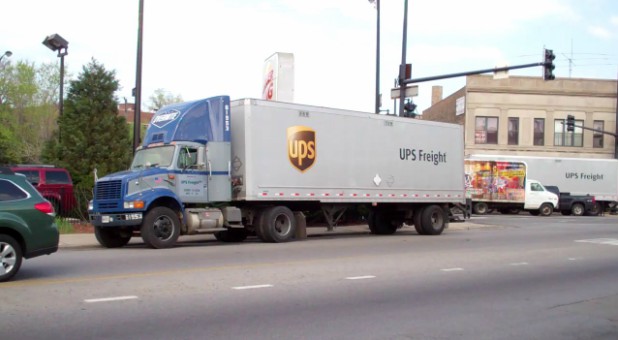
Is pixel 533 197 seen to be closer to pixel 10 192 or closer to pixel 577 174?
pixel 577 174

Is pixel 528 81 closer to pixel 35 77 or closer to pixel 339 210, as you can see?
pixel 339 210

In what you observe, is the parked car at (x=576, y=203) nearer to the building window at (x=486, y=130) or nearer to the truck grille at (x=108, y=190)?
the building window at (x=486, y=130)

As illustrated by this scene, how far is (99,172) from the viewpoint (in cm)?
2255

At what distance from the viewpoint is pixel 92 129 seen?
23.8 metres

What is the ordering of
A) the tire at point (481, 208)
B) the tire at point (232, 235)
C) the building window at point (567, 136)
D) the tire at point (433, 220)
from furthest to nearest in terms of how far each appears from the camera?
the building window at point (567, 136), the tire at point (481, 208), the tire at point (433, 220), the tire at point (232, 235)

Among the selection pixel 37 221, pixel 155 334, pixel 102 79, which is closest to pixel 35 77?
pixel 102 79

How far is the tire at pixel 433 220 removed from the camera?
20141mm

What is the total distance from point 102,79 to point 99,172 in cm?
419

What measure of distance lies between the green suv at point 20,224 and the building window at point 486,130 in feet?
137

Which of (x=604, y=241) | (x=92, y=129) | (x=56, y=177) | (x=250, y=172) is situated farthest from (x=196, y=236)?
(x=604, y=241)

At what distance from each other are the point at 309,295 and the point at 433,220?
40.9 feet

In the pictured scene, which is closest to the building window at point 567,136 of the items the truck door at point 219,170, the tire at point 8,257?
the truck door at point 219,170

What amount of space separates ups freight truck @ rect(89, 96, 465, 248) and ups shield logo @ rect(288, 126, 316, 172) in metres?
0.03

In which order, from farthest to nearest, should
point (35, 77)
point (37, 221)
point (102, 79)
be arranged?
1. point (35, 77)
2. point (102, 79)
3. point (37, 221)
